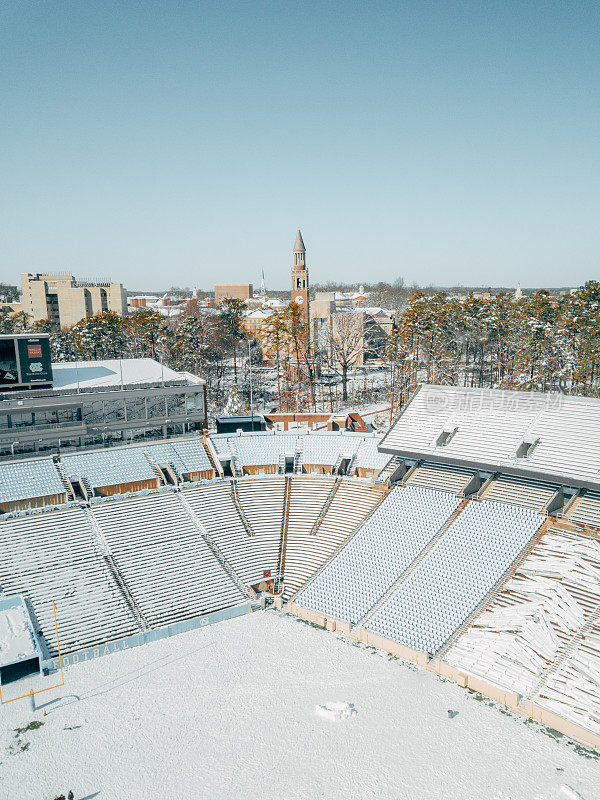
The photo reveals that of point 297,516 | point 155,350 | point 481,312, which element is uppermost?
point 481,312

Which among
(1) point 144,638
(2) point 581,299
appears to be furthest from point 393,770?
(2) point 581,299

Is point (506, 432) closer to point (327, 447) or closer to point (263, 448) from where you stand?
point (327, 447)

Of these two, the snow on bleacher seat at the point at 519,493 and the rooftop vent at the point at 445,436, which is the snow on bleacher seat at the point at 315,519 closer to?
the rooftop vent at the point at 445,436

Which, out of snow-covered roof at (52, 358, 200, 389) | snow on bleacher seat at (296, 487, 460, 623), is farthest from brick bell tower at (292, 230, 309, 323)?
snow on bleacher seat at (296, 487, 460, 623)

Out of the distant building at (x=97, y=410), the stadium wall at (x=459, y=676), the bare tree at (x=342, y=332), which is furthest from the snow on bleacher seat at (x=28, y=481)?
the bare tree at (x=342, y=332)

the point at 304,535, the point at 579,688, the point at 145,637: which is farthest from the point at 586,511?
the point at 145,637

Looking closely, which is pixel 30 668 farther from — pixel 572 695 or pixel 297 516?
pixel 572 695
